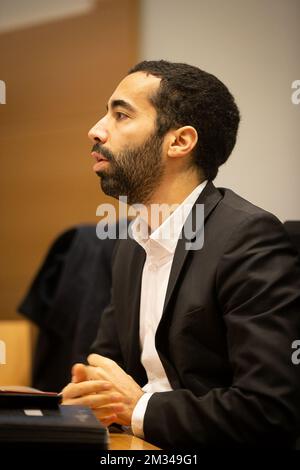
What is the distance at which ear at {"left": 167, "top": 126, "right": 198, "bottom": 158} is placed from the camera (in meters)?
1.42

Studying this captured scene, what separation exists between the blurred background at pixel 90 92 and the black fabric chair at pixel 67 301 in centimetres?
20

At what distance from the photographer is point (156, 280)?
148 centimetres

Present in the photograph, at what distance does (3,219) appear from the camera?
296cm

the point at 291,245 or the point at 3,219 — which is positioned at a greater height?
the point at 291,245

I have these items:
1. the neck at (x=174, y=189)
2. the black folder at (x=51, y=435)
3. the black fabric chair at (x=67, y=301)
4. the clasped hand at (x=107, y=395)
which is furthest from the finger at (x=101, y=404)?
the black fabric chair at (x=67, y=301)

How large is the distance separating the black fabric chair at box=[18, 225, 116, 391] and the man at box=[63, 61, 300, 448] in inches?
28.5

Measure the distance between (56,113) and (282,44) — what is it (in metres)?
1.47

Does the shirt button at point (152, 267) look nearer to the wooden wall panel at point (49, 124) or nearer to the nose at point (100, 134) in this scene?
the nose at point (100, 134)

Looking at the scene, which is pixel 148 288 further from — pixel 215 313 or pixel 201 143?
pixel 201 143

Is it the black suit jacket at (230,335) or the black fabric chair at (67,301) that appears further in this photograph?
the black fabric chair at (67,301)

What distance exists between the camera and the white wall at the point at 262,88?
150 centimetres

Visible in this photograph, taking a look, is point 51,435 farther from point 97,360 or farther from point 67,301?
point 67,301

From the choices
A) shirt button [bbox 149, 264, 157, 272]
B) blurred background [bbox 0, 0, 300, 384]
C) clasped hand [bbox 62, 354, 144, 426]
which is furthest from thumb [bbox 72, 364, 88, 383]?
blurred background [bbox 0, 0, 300, 384]
